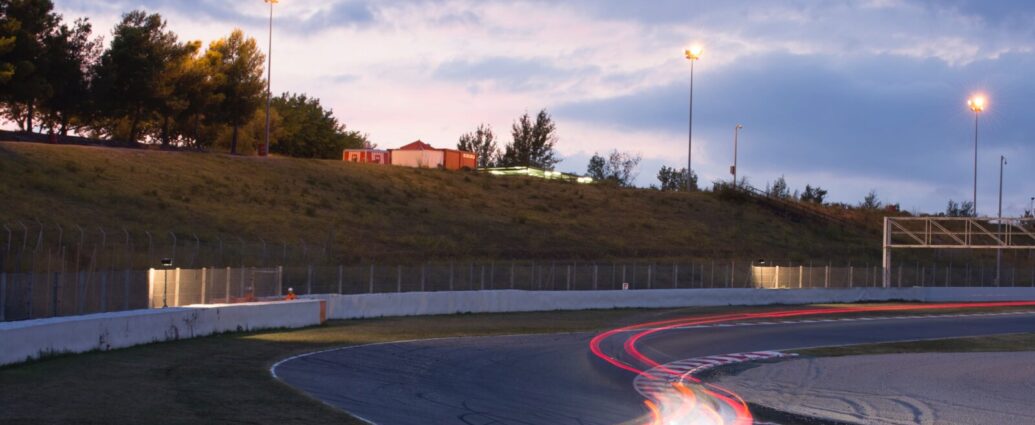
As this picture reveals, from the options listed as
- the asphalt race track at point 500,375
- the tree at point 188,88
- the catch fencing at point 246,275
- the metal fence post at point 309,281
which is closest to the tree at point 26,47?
the tree at point 188,88

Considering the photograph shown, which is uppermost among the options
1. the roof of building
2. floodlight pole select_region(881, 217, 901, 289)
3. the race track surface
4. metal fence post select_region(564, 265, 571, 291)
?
the roof of building

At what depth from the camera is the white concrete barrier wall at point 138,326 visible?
17.7 m

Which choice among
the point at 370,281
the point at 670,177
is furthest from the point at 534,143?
the point at 370,281

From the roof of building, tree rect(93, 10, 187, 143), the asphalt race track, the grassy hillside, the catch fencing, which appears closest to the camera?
the asphalt race track

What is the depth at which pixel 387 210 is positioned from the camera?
68062mm

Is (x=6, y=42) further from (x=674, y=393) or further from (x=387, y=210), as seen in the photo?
(x=674, y=393)

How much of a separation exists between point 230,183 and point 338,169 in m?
13.3

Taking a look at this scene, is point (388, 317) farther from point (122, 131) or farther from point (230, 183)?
point (122, 131)

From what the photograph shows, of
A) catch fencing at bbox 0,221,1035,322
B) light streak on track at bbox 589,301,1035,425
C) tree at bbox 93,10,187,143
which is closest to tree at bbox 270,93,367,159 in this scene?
tree at bbox 93,10,187,143

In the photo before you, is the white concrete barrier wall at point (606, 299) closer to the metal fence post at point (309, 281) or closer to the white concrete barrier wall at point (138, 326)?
the metal fence post at point (309, 281)

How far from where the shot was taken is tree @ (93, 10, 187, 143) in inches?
2895

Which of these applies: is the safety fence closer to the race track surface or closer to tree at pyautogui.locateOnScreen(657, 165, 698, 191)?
the race track surface

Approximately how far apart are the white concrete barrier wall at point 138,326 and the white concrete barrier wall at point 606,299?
4026 mm

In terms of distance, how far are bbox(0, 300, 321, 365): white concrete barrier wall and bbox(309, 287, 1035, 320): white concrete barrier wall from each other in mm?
4026
